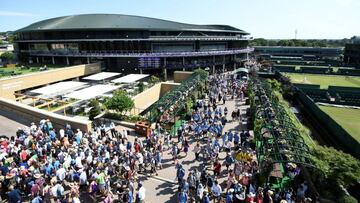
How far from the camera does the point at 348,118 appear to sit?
109 feet

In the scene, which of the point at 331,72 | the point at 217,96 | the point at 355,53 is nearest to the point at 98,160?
the point at 217,96

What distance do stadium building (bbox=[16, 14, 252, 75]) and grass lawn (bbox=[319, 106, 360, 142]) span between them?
88.5 feet

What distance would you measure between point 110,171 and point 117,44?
136 feet

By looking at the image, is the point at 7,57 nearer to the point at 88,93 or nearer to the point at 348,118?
the point at 88,93

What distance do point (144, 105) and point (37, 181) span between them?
20521 millimetres

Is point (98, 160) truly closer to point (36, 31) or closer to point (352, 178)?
point (352, 178)

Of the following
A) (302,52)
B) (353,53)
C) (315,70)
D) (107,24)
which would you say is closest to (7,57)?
(107,24)

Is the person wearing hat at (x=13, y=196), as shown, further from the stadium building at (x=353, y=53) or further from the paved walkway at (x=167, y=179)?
the stadium building at (x=353, y=53)

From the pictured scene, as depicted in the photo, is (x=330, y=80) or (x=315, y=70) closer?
(x=330, y=80)

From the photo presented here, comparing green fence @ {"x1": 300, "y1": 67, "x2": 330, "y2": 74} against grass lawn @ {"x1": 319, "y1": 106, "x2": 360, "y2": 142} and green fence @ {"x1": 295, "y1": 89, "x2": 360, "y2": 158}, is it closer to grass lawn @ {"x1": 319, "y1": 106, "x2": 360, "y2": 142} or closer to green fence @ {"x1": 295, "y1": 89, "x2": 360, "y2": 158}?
grass lawn @ {"x1": 319, "y1": 106, "x2": 360, "y2": 142}

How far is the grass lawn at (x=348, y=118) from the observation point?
28.6 metres

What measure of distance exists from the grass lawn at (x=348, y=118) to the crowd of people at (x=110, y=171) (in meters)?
16.3

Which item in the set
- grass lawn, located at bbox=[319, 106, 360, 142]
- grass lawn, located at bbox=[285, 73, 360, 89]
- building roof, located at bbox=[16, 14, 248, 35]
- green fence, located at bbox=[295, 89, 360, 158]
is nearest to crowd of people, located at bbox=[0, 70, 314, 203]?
green fence, located at bbox=[295, 89, 360, 158]

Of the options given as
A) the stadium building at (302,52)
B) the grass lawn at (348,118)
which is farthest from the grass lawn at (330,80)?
the stadium building at (302,52)
